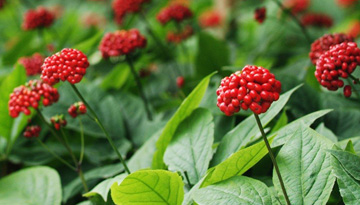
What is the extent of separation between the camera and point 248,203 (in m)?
0.96

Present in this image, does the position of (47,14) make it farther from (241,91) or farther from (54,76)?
(241,91)

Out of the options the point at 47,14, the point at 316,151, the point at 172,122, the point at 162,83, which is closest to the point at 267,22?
the point at 162,83

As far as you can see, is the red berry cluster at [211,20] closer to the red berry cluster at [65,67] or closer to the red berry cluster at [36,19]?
the red berry cluster at [36,19]

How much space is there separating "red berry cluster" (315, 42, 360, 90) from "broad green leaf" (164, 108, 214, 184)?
350 millimetres

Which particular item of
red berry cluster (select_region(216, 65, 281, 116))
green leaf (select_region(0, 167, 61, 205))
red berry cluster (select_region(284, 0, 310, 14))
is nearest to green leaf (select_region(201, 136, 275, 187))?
red berry cluster (select_region(216, 65, 281, 116))

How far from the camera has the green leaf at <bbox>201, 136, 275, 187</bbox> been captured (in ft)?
3.41

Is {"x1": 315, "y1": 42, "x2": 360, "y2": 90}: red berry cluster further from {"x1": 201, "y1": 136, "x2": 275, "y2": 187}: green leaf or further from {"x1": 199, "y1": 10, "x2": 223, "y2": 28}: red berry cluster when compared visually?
{"x1": 199, "y1": 10, "x2": 223, "y2": 28}: red berry cluster

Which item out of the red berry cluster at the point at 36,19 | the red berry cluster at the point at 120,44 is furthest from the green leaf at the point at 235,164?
the red berry cluster at the point at 36,19

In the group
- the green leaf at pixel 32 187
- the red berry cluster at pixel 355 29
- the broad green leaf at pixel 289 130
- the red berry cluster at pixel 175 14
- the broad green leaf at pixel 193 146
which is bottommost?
the red berry cluster at pixel 355 29

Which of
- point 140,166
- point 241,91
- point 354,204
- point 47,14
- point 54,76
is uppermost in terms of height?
point 47,14

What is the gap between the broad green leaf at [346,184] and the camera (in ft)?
3.04

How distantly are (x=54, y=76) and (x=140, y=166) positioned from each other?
41cm

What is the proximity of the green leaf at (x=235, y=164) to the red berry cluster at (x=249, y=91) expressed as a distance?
14 centimetres

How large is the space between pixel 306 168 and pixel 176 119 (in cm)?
46
